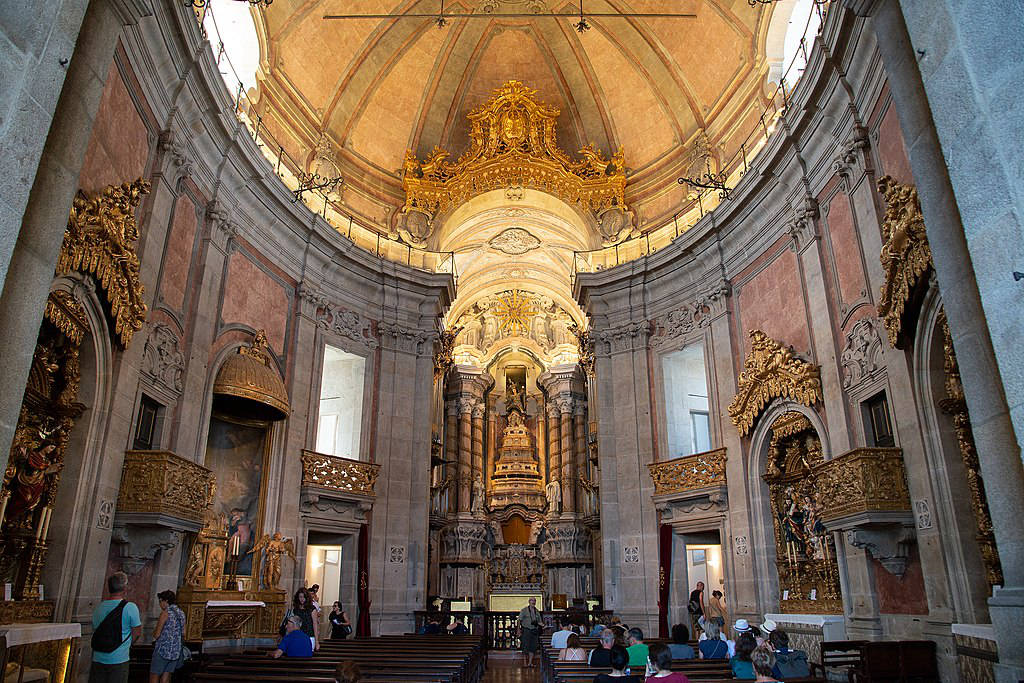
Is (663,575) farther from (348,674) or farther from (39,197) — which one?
(39,197)

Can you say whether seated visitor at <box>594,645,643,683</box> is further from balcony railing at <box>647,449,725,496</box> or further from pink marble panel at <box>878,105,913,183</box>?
balcony railing at <box>647,449,725,496</box>

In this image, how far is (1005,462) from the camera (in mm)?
4941

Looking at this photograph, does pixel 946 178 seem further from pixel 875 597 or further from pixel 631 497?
pixel 631 497

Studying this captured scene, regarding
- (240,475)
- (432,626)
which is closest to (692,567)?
(432,626)

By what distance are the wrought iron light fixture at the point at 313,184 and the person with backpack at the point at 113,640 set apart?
32.2 feet

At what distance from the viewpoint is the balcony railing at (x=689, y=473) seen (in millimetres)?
14539

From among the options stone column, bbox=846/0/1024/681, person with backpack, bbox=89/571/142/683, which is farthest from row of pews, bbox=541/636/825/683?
person with backpack, bbox=89/571/142/683

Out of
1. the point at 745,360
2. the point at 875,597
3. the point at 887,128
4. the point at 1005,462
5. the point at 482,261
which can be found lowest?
the point at 875,597

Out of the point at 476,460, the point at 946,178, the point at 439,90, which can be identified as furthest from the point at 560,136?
the point at 946,178

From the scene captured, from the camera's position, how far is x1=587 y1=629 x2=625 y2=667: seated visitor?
21.4 feet

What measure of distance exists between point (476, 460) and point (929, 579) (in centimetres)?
2085

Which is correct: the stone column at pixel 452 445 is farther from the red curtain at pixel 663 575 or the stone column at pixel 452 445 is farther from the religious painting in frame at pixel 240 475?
the religious painting in frame at pixel 240 475

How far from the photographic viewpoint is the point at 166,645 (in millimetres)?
6859

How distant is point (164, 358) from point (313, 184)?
6.40 meters
